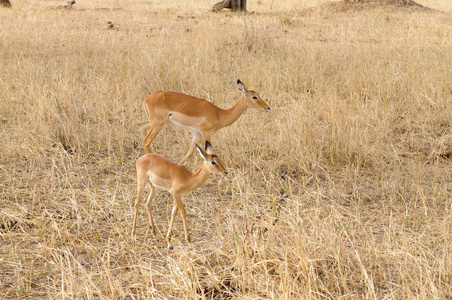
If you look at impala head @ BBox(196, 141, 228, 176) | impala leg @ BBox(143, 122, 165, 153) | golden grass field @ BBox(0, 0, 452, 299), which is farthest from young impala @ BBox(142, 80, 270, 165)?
impala head @ BBox(196, 141, 228, 176)

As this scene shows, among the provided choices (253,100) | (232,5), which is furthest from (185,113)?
(232,5)

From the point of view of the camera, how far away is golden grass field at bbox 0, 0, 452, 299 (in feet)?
10.5

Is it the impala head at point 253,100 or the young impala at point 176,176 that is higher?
the impala head at point 253,100

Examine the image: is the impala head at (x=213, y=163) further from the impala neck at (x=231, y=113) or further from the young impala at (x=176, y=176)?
the impala neck at (x=231, y=113)

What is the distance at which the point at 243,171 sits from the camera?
500 centimetres

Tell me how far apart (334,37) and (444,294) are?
8.81 m

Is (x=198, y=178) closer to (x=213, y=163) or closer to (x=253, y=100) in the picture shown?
(x=213, y=163)

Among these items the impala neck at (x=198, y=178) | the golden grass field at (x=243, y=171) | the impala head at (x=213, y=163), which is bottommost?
the golden grass field at (x=243, y=171)

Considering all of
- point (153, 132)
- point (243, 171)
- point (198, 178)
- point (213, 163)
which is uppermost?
point (213, 163)

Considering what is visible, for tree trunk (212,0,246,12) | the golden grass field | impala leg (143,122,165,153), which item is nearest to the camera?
the golden grass field

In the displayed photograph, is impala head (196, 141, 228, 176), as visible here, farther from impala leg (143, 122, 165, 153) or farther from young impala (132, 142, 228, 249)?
impala leg (143, 122, 165, 153)

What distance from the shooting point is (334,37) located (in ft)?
36.1

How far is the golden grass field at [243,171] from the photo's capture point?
3.20 meters

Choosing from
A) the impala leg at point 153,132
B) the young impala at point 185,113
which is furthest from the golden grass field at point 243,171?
the young impala at point 185,113
